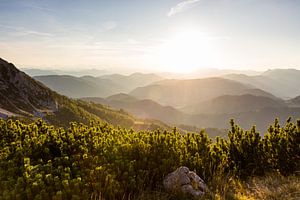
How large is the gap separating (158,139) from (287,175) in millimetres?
4372

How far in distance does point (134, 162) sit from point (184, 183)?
1.20 metres

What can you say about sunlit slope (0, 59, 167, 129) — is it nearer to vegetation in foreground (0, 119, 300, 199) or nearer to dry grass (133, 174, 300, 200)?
vegetation in foreground (0, 119, 300, 199)

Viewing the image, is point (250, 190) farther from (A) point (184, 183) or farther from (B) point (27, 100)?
(B) point (27, 100)

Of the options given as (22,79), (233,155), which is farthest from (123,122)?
(233,155)

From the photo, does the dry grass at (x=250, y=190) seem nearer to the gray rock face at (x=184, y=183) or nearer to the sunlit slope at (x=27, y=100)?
the gray rock face at (x=184, y=183)

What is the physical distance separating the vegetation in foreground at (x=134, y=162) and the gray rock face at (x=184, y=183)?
0.21 m

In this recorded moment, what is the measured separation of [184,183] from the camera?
6.03m

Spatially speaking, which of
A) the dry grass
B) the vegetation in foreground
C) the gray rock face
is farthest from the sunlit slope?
the gray rock face

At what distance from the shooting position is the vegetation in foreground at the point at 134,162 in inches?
198

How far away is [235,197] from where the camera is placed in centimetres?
623

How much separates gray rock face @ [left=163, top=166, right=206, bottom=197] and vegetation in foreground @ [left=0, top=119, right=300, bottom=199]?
21cm

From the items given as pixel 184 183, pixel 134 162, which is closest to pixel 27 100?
pixel 134 162

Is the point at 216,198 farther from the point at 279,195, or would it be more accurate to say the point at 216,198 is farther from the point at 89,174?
the point at 89,174

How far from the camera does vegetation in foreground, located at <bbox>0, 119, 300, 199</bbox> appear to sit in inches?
198
